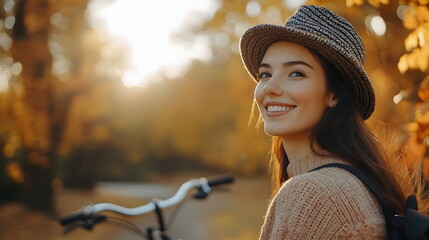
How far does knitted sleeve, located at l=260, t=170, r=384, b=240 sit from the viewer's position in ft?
5.70

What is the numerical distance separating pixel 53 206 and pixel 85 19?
479 centimetres

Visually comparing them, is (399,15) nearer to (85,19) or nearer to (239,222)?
(239,222)

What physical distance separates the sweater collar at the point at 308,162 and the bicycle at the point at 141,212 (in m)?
1.00

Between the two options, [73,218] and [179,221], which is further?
[179,221]

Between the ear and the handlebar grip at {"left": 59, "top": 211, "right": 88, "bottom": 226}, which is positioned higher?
the ear

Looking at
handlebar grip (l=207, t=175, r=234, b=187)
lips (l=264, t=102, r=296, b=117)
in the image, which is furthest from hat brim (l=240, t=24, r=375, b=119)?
handlebar grip (l=207, t=175, r=234, b=187)

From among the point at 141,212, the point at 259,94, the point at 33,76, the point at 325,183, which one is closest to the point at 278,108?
the point at 259,94

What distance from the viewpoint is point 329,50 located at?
2.08 meters

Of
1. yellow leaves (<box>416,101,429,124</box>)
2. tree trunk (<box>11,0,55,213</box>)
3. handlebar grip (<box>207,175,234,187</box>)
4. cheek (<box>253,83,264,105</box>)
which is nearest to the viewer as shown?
cheek (<box>253,83,264,105</box>)

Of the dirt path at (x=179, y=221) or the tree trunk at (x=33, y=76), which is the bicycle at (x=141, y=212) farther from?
the tree trunk at (x=33, y=76)

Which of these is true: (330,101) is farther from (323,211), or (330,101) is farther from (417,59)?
(417,59)

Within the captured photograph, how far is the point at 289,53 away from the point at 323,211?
2.33ft

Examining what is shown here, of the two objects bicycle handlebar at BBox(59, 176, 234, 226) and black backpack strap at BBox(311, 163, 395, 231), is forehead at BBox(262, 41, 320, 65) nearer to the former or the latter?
black backpack strap at BBox(311, 163, 395, 231)

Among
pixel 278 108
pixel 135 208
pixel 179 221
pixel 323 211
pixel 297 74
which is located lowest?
pixel 179 221
